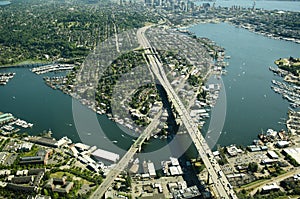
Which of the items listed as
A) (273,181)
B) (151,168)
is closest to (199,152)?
(151,168)

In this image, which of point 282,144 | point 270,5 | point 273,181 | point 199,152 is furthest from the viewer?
point 270,5

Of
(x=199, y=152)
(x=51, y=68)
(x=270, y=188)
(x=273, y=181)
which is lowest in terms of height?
(x=273, y=181)

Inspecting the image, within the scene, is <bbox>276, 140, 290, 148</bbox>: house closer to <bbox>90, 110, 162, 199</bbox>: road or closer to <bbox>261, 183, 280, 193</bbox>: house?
<bbox>261, 183, 280, 193</bbox>: house

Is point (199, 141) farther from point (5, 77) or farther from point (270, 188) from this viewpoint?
point (5, 77)

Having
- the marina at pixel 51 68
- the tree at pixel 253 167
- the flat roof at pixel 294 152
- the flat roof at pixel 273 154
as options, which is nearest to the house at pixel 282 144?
the flat roof at pixel 294 152

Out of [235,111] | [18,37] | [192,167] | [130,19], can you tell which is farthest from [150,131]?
[130,19]

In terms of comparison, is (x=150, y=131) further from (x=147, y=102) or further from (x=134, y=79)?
(x=134, y=79)
